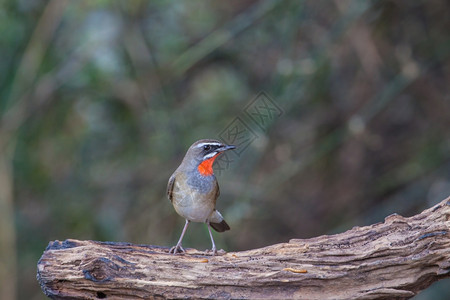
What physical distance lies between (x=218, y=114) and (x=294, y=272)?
5.79 m

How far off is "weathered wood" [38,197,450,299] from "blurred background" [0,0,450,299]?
137 inches

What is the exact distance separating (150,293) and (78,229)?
17.9ft

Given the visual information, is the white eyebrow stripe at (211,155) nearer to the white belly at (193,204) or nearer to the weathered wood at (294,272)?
the white belly at (193,204)

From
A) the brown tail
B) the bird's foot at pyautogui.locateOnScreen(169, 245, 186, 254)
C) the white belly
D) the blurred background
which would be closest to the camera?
the bird's foot at pyautogui.locateOnScreen(169, 245, 186, 254)

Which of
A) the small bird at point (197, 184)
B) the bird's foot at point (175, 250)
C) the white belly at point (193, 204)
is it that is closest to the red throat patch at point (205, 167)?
Answer: the small bird at point (197, 184)

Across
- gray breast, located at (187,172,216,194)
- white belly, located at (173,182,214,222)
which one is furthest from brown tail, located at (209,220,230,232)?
gray breast, located at (187,172,216,194)

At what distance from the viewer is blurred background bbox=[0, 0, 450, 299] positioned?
348 inches

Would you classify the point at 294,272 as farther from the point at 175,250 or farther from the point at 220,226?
the point at 220,226

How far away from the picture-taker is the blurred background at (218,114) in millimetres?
8852

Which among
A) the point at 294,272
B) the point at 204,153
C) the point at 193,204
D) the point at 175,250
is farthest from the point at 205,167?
the point at 294,272

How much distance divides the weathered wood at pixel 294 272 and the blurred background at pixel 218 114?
137 inches

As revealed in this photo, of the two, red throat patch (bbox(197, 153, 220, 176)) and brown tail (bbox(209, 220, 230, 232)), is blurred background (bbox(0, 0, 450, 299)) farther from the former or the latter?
red throat patch (bbox(197, 153, 220, 176))

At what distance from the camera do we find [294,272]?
458 cm

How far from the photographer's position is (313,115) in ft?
34.3
